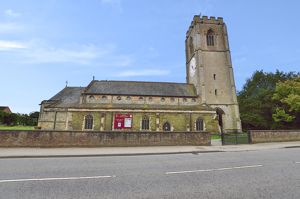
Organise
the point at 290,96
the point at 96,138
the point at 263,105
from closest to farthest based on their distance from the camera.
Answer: the point at 96,138 → the point at 290,96 → the point at 263,105

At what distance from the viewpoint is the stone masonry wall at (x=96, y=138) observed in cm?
1321

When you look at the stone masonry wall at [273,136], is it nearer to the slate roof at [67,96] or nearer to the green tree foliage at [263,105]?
the green tree foliage at [263,105]

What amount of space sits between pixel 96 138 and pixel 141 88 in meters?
22.3

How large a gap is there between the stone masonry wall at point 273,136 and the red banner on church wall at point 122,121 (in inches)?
663

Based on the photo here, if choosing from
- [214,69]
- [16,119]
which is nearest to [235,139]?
[214,69]

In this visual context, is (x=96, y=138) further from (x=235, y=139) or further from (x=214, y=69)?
(x=214, y=69)

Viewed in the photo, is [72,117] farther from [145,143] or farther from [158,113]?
[145,143]

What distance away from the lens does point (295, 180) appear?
5215 mm

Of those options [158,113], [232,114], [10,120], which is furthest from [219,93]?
[10,120]

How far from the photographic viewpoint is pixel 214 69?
36375mm

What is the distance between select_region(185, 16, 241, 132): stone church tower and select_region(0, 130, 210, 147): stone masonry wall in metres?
18.8

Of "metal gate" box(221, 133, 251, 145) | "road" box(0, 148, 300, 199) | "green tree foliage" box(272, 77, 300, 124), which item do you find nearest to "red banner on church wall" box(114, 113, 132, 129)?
"metal gate" box(221, 133, 251, 145)

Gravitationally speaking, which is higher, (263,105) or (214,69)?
(214,69)

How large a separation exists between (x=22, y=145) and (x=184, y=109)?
21.8 meters
